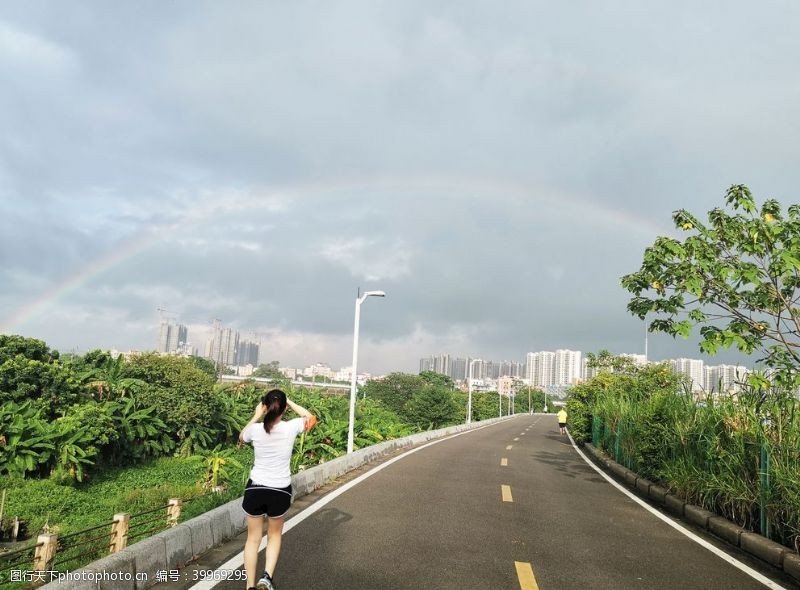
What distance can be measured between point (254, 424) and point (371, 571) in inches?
84.3

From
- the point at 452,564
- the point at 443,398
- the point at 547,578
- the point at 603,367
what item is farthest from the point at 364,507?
the point at 443,398

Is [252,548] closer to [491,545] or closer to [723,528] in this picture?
[491,545]

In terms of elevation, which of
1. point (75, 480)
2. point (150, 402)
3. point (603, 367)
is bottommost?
point (75, 480)

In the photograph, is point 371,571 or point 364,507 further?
point 364,507

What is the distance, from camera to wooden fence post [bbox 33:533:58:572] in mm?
5098

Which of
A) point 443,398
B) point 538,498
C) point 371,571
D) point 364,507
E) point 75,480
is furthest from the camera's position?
point 443,398

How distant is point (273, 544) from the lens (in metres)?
5.21

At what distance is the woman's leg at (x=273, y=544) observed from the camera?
5156mm

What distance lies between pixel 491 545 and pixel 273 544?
334 cm

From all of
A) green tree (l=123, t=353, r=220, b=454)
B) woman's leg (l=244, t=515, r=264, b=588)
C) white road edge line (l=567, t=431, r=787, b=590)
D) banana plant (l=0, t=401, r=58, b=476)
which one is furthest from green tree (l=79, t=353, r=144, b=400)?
woman's leg (l=244, t=515, r=264, b=588)

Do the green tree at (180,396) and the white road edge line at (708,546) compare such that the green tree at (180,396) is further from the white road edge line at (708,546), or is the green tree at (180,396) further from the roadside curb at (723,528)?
the white road edge line at (708,546)

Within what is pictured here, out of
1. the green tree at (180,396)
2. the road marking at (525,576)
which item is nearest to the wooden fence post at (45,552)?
the road marking at (525,576)

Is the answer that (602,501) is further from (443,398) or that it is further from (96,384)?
(443,398)

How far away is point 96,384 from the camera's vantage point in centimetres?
3094
